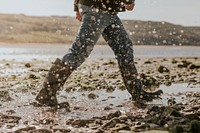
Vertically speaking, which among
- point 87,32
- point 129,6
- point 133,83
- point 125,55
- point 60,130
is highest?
point 129,6

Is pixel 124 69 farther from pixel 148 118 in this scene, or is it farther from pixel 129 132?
pixel 129 132

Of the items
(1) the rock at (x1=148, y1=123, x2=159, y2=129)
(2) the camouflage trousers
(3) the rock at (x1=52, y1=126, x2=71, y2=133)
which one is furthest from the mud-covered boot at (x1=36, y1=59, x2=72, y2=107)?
(1) the rock at (x1=148, y1=123, x2=159, y2=129)

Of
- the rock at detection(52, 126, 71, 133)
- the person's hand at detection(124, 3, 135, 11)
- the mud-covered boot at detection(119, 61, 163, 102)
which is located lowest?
the rock at detection(52, 126, 71, 133)

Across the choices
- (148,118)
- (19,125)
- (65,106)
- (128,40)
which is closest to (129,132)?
(148,118)

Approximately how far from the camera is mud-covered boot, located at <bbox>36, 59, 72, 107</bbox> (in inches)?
320

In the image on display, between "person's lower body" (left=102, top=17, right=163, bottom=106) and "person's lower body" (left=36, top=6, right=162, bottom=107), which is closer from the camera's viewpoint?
"person's lower body" (left=36, top=6, right=162, bottom=107)

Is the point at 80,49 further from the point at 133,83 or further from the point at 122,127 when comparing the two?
the point at 122,127

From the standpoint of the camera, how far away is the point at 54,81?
8.19 m

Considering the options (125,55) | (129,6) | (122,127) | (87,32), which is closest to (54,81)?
(87,32)

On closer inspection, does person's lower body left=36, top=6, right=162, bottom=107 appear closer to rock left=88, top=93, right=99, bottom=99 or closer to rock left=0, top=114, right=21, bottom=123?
rock left=0, top=114, right=21, bottom=123

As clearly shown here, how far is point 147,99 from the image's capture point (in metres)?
8.63

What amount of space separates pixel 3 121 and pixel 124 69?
102 inches

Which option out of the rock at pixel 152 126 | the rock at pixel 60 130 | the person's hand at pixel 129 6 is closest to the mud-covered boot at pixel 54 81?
the person's hand at pixel 129 6

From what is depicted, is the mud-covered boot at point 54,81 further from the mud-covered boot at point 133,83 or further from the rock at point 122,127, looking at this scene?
the rock at point 122,127
